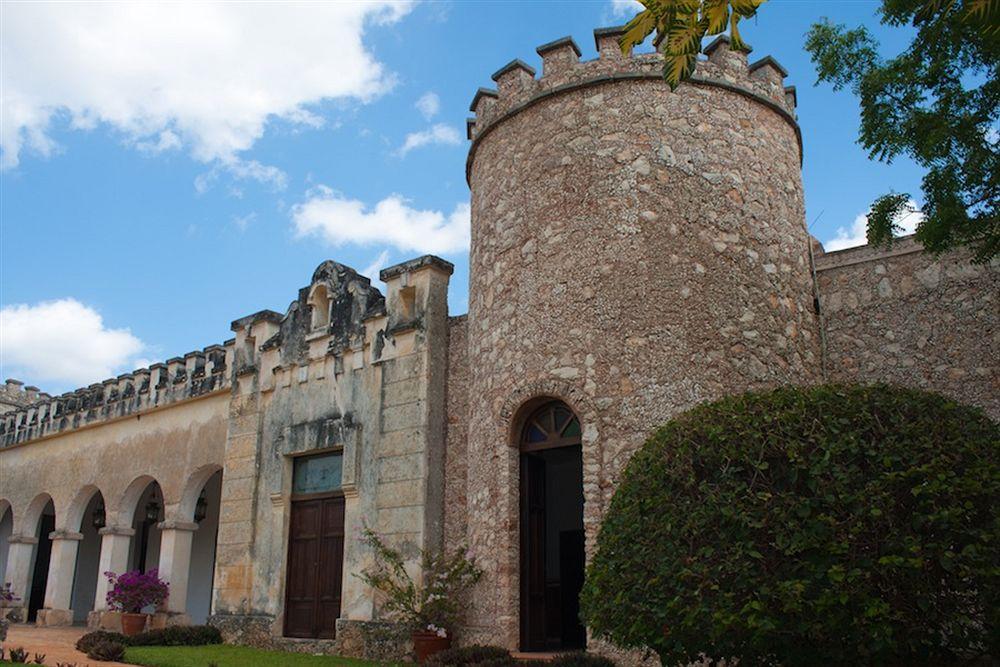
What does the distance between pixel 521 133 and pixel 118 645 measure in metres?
7.99

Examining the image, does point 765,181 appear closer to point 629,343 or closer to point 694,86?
point 694,86

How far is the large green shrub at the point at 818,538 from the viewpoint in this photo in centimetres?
541

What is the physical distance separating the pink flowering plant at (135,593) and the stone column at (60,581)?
3784 mm

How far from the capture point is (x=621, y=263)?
31.1 feet

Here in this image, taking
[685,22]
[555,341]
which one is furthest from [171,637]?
[685,22]

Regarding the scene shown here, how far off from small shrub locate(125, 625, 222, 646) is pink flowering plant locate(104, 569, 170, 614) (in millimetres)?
1911

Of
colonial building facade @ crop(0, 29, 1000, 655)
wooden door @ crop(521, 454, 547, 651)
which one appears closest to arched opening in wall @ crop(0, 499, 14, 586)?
colonial building facade @ crop(0, 29, 1000, 655)

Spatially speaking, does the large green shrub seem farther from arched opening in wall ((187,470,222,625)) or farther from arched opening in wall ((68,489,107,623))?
arched opening in wall ((68,489,107,623))

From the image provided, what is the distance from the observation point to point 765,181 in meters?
10.3

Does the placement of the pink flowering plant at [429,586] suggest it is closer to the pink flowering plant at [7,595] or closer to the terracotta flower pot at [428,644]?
the terracotta flower pot at [428,644]

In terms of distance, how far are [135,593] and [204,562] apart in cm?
383

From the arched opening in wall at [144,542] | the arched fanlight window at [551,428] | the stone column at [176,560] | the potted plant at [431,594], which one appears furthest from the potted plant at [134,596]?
the arched fanlight window at [551,428]

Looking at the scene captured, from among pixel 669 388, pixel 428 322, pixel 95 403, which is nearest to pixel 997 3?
pixel 669 388

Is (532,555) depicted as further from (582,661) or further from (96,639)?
(96,639)
